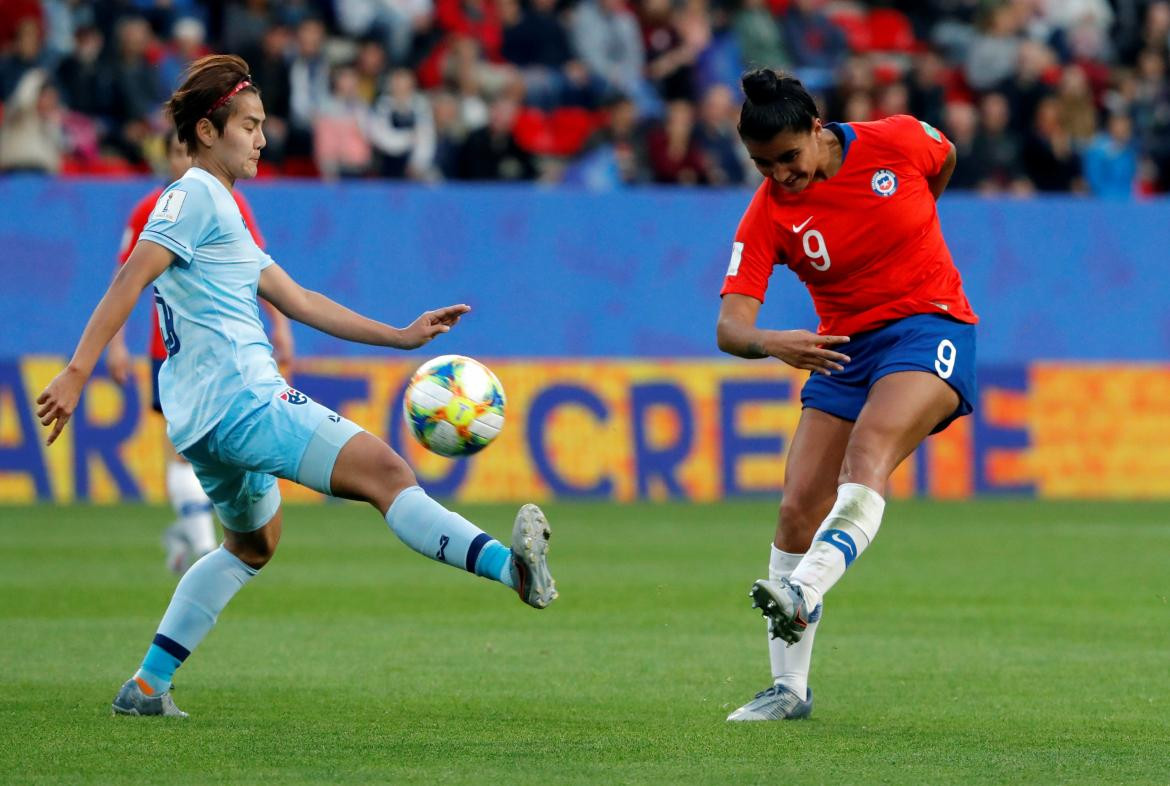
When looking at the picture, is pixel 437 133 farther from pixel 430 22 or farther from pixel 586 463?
pixel 586 463

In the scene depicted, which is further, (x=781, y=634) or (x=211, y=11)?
(x=211, y=11)

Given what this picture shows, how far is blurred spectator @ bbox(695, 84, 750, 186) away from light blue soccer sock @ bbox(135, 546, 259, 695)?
13.6 meters

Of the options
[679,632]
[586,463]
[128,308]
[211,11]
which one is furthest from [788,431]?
[128,308]

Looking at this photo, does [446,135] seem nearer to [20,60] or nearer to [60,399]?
[20,60]

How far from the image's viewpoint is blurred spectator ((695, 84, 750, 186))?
20062mm

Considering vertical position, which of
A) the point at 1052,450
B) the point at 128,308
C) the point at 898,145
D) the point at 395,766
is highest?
the point at 898,145

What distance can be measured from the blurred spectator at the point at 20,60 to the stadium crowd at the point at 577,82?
0.02 metres

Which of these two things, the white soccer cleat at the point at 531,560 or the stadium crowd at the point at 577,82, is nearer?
the white soccer cleat at the point at 531,560

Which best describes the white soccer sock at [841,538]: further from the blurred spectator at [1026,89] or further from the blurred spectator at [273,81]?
the blurred spectator at [1026,89]

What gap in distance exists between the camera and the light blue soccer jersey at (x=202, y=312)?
20.6ft

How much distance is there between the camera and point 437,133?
1933 cm

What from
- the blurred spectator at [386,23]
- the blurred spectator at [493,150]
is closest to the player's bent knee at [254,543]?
the blurred spectator at [493,150]

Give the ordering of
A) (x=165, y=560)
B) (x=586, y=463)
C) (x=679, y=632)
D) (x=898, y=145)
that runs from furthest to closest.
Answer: (x=586, y=463) → (x=165, y=560) → (x=679, y=632) → (x=898, y=145)

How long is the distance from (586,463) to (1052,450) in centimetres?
471
